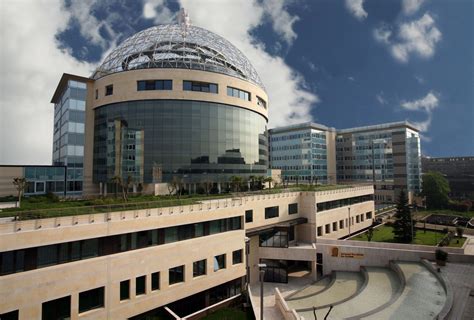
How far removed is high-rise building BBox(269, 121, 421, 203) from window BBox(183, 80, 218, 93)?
58210mm

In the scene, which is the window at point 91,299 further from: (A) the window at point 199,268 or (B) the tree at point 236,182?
(B) the tree at point 236,182

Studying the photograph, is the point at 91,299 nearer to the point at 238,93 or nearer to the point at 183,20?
the point at 238,93

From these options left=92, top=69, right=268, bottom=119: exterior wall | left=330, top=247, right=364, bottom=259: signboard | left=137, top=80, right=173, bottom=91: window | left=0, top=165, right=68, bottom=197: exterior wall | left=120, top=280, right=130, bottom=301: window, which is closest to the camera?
left=120, top=280, right=130, bottom=301: window

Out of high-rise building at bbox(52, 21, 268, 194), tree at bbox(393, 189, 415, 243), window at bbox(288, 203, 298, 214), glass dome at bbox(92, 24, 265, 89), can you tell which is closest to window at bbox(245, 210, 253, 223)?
window at bbox(288, 203, 298, 214)

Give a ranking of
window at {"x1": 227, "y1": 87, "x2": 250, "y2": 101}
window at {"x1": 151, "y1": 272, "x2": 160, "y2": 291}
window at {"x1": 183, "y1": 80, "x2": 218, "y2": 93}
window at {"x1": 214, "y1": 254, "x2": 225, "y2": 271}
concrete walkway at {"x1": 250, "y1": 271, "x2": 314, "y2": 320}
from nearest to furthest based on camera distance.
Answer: window at {"x1": 151, "y1": 272, "x2": 160, "y2": 291}
concrete walkway at {"x1": 250, "y1": 271, "x2": 314, "y2": 320}
window at {"x1": 214, "y1": 254, "x2": 225, "y2": 271}
window at {"x1": 183, "y1": 80, "x2": 218, "y2": 93}
window at {"x1": 227, "y1": 87, "x2": 250, "y2": 101}

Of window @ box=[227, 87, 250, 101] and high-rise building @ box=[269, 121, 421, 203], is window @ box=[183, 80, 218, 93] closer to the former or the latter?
window @ box=[227, 87, 250, 101]

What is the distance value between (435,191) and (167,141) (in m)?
75.8

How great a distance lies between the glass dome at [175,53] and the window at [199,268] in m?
36.1

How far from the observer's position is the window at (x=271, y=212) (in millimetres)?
42062

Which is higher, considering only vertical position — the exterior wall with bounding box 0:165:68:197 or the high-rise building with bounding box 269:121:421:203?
the high-rise building with bounding box 269:121:421:203

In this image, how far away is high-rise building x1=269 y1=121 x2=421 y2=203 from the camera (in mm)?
97000

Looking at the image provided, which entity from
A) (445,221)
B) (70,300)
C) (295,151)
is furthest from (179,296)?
(295,151)

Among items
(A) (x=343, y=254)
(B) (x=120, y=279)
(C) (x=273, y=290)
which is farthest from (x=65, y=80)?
(A) (x=343, y=254)

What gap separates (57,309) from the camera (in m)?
21.0
